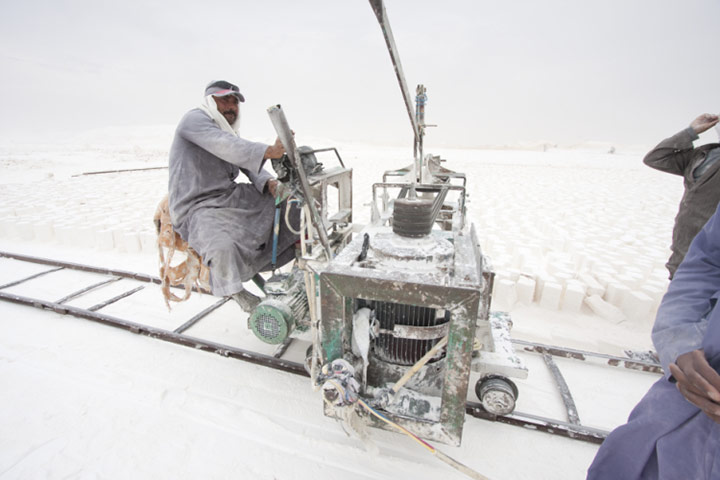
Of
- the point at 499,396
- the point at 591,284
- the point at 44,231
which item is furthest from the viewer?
the point at 44,231

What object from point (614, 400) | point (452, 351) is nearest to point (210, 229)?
point (452, 351)

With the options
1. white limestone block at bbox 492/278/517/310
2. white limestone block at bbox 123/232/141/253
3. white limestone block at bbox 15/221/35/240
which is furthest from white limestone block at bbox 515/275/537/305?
white limestone block at bbox 15/221/35/240

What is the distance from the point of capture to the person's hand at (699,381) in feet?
3.05

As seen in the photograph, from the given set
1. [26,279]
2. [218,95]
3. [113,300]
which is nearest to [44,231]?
[26,279]

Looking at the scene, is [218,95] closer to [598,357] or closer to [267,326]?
[267,326]

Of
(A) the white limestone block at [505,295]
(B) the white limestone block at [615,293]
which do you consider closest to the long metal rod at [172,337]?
(A) the white limestone block at [505,295]

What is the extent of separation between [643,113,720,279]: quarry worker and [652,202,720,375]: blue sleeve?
132cm

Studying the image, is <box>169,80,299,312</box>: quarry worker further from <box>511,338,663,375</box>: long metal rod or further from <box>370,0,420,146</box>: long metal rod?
<box>511,338,663,375</box>: long metal rod

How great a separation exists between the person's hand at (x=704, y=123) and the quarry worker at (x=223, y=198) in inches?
110

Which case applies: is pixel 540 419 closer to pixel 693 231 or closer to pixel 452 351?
pixel 452 351

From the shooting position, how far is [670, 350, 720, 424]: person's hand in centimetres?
93

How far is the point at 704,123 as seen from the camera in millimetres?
2322

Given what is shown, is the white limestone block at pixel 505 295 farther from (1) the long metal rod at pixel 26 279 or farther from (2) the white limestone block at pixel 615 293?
(1) the long metal rod at pixel 26 279

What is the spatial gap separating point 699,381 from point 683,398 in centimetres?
16
